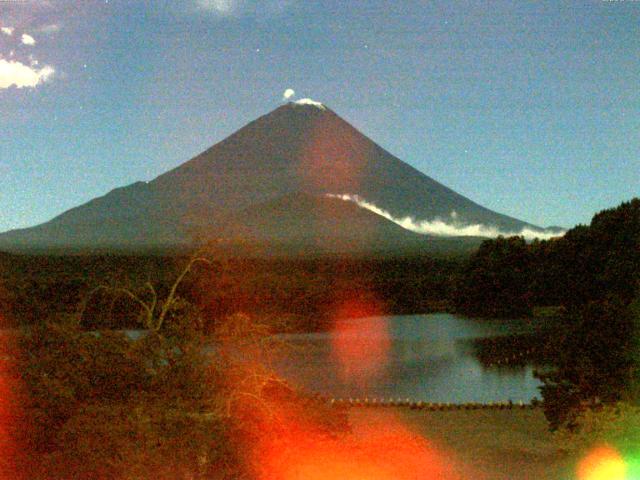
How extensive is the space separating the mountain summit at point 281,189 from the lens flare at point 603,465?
68430 millimetres

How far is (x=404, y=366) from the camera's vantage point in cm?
1742

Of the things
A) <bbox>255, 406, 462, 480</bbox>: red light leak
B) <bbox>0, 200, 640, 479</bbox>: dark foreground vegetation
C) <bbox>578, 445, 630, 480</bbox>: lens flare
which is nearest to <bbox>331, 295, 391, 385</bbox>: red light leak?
<bbox>255, 406, 462, 480</bbox>: red light leak

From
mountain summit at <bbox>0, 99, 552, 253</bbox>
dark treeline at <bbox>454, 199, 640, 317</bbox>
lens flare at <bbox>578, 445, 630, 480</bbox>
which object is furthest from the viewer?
mountain summit at <bbox>0, 99, 552, 253</bbox>

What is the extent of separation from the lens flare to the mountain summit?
6843 centimetres

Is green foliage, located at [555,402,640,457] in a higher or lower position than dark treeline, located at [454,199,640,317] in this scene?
lower

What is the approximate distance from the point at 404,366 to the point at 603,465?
940 cm

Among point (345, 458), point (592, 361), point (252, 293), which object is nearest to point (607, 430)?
point (592, 361)

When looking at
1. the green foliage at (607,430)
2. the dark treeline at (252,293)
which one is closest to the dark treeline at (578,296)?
the green foliage at (607,430)

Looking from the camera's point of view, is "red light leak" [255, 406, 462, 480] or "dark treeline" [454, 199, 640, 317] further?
"dark treeline" [454, 199, 640, 317]

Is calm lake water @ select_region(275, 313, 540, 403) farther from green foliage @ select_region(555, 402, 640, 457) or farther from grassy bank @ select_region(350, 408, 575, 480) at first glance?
green foliage @ select_region(555, 402, 640, 457)

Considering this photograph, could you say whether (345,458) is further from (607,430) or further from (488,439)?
(607,430)

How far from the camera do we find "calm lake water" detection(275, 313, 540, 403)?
46.1 feet

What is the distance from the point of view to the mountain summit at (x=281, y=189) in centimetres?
8488

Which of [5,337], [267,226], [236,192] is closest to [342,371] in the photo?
[5,337]
